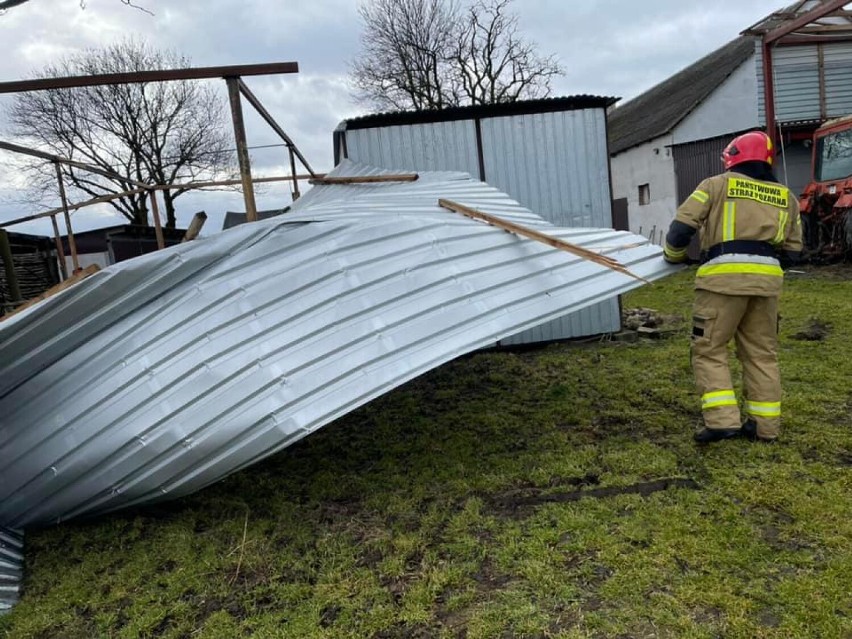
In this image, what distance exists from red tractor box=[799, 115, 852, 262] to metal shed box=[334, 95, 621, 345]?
5901 millimetres

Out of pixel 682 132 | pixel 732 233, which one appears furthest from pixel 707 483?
pixel 682 132

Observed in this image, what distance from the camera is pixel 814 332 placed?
19.6ft

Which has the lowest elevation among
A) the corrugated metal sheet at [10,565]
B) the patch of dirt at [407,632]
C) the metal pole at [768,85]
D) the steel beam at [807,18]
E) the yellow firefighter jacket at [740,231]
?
the patch of dirt at [407,632]

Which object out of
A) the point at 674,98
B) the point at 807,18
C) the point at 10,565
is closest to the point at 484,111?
the point at 10,565

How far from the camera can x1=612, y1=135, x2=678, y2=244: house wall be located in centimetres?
1522

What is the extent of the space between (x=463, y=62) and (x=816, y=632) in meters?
25.2

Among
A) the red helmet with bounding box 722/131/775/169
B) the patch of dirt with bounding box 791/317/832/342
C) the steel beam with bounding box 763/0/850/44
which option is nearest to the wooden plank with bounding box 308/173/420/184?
the red helmet with bounding box 722/131/775/169

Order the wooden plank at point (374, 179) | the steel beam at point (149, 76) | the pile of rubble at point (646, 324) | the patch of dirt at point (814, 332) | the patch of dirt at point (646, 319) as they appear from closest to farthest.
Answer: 1. the steel beam at point (149, 76)
2. the wooden plank at point (374, 179)
3. the patch of dirt at point (814, 332)
4. the pile of rubble at point (646, 324)
5. the patch of dirt at point (646, 319)

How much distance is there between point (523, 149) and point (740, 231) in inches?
148

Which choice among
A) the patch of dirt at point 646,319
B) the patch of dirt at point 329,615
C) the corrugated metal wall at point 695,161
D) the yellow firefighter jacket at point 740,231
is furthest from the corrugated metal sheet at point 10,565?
A: the corrugated metal wall at point 695,161

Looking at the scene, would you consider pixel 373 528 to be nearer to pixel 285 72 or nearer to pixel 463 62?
pixel 285 72

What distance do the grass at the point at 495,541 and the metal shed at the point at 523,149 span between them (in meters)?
3.16

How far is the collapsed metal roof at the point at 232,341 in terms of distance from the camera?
8.35 feet

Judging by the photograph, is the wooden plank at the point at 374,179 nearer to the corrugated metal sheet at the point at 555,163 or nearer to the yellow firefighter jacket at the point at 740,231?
the corrugated metal sheet at the point at 555,163
